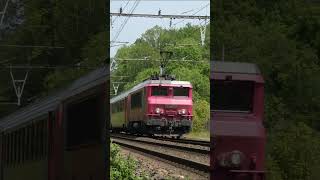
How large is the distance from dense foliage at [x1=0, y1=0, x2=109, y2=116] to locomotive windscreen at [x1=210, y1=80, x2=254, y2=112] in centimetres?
90

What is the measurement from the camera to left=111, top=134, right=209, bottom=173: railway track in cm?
372

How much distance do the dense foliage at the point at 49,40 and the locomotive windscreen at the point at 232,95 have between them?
90 centimetres

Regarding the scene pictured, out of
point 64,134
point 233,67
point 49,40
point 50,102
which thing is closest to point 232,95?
point 233,67

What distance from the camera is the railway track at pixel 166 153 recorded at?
3.72 metres

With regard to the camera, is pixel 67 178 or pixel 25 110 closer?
pixel 67 178

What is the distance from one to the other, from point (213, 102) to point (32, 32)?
5.71 feet

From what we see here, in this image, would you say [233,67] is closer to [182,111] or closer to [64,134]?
[182,111]

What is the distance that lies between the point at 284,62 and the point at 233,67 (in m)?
1.24

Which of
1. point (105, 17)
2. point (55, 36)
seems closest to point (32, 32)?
point (55, 36)

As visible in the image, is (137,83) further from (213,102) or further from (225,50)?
(225,50)

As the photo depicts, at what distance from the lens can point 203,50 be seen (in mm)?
3824

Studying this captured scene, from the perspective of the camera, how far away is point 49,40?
15.6 feet

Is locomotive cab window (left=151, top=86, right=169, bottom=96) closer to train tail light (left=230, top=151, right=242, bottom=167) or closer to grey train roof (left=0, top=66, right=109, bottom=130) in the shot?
grey train roof (left=0, top=66, right=109, bottom=130)

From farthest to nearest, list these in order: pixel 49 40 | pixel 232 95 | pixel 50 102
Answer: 1. pixel 49 40
2. pixel 50 102
3. pixel 232 95
